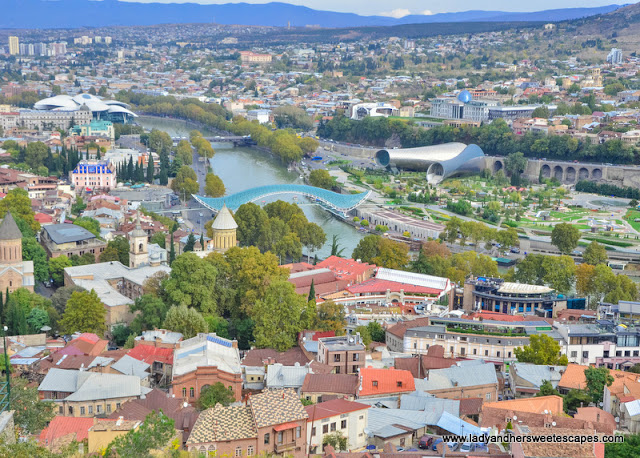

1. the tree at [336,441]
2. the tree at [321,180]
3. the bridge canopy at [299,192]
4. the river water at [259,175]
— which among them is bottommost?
the river water at [259,175]

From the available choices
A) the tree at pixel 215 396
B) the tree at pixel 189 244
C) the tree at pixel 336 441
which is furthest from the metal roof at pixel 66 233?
the tree at pixel 336 441

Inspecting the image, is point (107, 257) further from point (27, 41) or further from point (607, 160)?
point (27, 41)

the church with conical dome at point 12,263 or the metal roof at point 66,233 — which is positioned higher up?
the church with conical dome at point 12,263

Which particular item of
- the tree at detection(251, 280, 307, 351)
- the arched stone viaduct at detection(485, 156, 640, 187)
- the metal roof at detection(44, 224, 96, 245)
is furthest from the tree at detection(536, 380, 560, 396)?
the arched stone viaduct at detection(485, 156, 640, 187)

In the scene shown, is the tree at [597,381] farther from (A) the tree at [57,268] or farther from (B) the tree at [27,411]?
(A) the tree at [57,268]

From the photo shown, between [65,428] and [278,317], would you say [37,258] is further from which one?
[65,428]

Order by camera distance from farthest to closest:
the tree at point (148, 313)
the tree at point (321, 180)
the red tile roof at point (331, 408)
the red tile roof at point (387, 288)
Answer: the tree at point (321, 180), the red tile roof at point (387, 288), the tree at point (148, 313), the red tile roof at point (331, 408)

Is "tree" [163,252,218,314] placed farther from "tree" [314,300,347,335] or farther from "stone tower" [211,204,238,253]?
"stone tower" [211,204,238,253]
